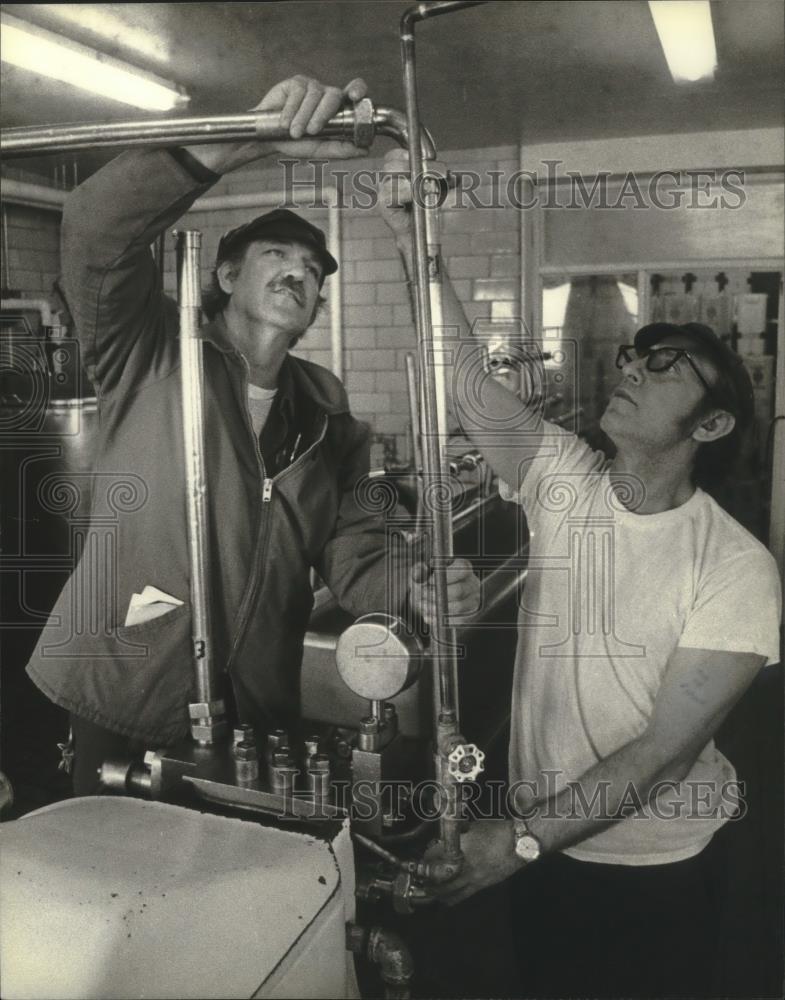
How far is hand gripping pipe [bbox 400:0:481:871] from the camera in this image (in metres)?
1.04

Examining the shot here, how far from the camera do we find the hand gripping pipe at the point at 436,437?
1.04m

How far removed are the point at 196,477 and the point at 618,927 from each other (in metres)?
0.85

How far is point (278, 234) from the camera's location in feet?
3.70

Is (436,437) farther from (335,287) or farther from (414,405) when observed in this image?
(335,287)

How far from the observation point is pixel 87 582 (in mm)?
1178

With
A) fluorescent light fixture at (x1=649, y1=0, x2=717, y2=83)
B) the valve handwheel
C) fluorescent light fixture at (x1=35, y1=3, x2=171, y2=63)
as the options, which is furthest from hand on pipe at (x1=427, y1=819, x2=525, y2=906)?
fluorescent light fixture at (x1=35, y1=3, x2=171, y2=63)

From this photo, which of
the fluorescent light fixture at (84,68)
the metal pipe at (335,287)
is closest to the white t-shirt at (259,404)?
the metal pipe at (335,287)

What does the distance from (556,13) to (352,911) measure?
118cm

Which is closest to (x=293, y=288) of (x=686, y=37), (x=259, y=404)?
(x=259, y=404)

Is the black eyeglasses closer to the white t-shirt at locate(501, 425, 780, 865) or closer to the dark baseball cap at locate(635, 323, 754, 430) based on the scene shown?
the dark baseball cap at locate(635, 323, 754, 430)

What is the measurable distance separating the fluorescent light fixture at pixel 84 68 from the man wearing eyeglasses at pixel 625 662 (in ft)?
1.26

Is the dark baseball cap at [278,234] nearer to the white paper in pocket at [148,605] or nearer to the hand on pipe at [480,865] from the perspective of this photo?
the white paper in pocket at [148,605]

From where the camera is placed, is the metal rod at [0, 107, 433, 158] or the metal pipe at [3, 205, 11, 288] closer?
the metal rod at [0, 107, 433, 158]

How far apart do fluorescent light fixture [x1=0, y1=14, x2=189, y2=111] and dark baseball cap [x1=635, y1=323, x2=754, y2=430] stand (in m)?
0.76
